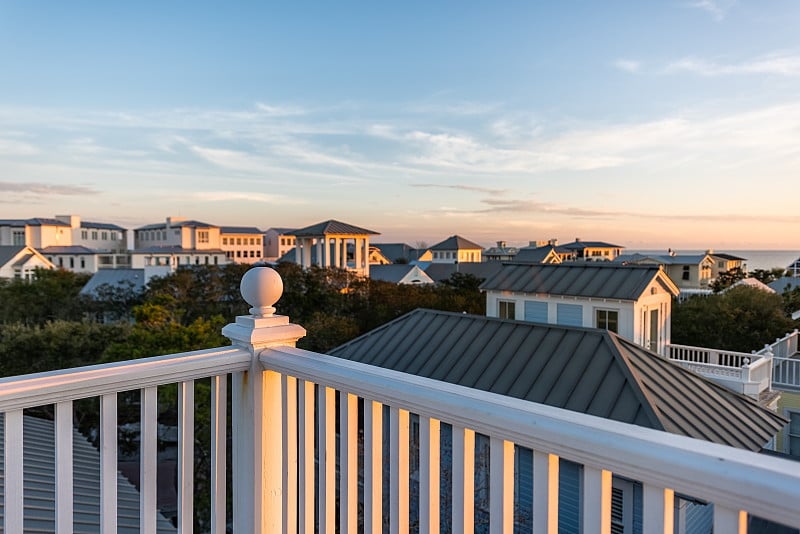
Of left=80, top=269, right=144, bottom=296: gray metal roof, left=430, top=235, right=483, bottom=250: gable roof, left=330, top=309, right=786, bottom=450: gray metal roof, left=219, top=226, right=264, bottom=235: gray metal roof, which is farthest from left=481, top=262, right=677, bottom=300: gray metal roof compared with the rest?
left=219, top=226, right=264, bottom=235: gray metal roof

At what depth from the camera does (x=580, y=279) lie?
41.1ft

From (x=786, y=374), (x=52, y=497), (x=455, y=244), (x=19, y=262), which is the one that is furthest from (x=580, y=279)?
(x=455, y=244)

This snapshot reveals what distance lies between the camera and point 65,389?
1.43m

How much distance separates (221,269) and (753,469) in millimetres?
24580

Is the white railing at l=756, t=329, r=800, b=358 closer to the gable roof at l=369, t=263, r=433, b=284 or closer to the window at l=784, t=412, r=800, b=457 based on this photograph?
the window at l=784, t=412, r=800, b=457

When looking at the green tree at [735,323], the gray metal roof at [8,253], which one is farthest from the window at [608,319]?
the gray metal roof at [8,253]

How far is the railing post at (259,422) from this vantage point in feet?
6.00

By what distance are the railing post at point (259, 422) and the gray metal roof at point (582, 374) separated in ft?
16.4

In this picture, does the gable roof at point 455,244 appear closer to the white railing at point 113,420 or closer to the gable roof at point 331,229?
the gable roof at point 331,229

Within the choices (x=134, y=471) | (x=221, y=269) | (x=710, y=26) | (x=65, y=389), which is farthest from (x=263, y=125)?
(x=65, y=389)

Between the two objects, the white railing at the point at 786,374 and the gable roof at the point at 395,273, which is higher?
the gable roof at the point at 395,273

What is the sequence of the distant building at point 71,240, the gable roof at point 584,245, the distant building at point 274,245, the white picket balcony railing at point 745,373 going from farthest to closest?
the distant building at point 274,245 → the gable roof at point 584,245 → the distant building at point 71,240 → the white picket balcony railing at point 745,373

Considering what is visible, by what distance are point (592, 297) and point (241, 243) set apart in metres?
58.0

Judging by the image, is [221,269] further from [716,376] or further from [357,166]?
[716,376]
